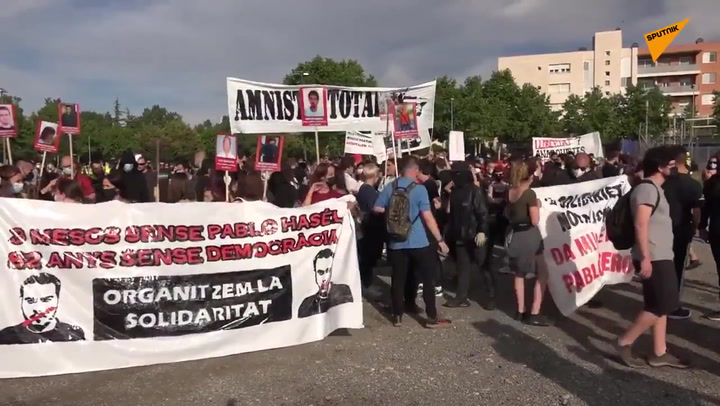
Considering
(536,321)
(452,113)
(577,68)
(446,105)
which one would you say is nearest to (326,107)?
(536,321)

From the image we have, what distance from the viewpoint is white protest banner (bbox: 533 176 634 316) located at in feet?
23.6

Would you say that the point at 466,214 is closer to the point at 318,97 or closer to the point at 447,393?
the point at 447,393

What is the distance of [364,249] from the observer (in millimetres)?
8477

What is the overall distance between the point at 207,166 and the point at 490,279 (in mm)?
7447

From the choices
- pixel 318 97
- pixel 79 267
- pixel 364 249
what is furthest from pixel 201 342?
pixel 318 97

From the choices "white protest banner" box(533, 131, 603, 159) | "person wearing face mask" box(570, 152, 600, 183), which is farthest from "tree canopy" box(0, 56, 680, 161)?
"person wearing face mask" box(570, 152, 600, 183)

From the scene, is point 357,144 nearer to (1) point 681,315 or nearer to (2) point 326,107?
(2) point 326,107

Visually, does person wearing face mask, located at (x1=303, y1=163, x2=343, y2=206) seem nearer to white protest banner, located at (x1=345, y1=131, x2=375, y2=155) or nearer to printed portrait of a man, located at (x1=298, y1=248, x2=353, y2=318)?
printed portrait of a man, located at (x1=298, y1=248, x2=353, y2=318)

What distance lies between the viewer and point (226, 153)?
9.67 meters

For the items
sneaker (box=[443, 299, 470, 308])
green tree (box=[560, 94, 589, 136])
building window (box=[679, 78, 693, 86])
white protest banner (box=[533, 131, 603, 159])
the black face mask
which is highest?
building window (box=[679, 78, 693, 86])

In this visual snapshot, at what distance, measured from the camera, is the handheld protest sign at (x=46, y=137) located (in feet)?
37.5

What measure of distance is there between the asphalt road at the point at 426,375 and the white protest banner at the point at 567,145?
1390cm

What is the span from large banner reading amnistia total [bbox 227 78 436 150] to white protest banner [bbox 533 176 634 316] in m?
5.01

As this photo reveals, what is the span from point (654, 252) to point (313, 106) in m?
7.26
